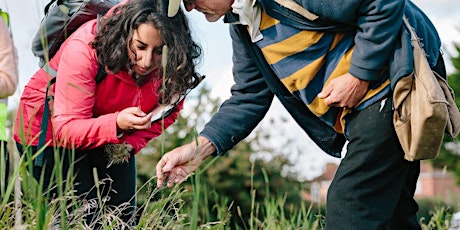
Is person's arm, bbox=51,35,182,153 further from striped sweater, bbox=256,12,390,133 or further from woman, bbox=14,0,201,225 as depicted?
striped sweater, bbox=256,12,390,133

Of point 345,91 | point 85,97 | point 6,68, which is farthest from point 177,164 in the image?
point 6,68

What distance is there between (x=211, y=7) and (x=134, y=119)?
55cm

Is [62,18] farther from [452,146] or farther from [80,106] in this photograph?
[452,146]

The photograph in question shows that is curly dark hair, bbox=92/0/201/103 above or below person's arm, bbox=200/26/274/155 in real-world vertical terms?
above

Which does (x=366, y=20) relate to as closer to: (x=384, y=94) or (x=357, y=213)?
(x=384, y=94)

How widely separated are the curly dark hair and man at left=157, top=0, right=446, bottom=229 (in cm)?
38

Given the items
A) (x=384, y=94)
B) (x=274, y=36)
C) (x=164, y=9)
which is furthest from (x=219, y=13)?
(x=384, y=94)

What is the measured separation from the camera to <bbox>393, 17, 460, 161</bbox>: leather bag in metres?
2.88

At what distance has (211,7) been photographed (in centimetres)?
320

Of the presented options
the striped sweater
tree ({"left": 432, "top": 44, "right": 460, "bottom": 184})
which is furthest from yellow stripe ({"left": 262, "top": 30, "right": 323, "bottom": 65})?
tree ({"left": 432, "top": 44, "right": 460, "bottom": 184})

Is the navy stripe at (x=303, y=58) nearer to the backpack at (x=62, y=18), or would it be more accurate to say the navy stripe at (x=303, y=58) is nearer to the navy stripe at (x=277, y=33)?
the navy stripe at (x=277, y=33)

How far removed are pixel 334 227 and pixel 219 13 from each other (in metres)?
0.91

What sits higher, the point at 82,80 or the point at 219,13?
the point at 219,13

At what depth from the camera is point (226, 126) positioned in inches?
140
